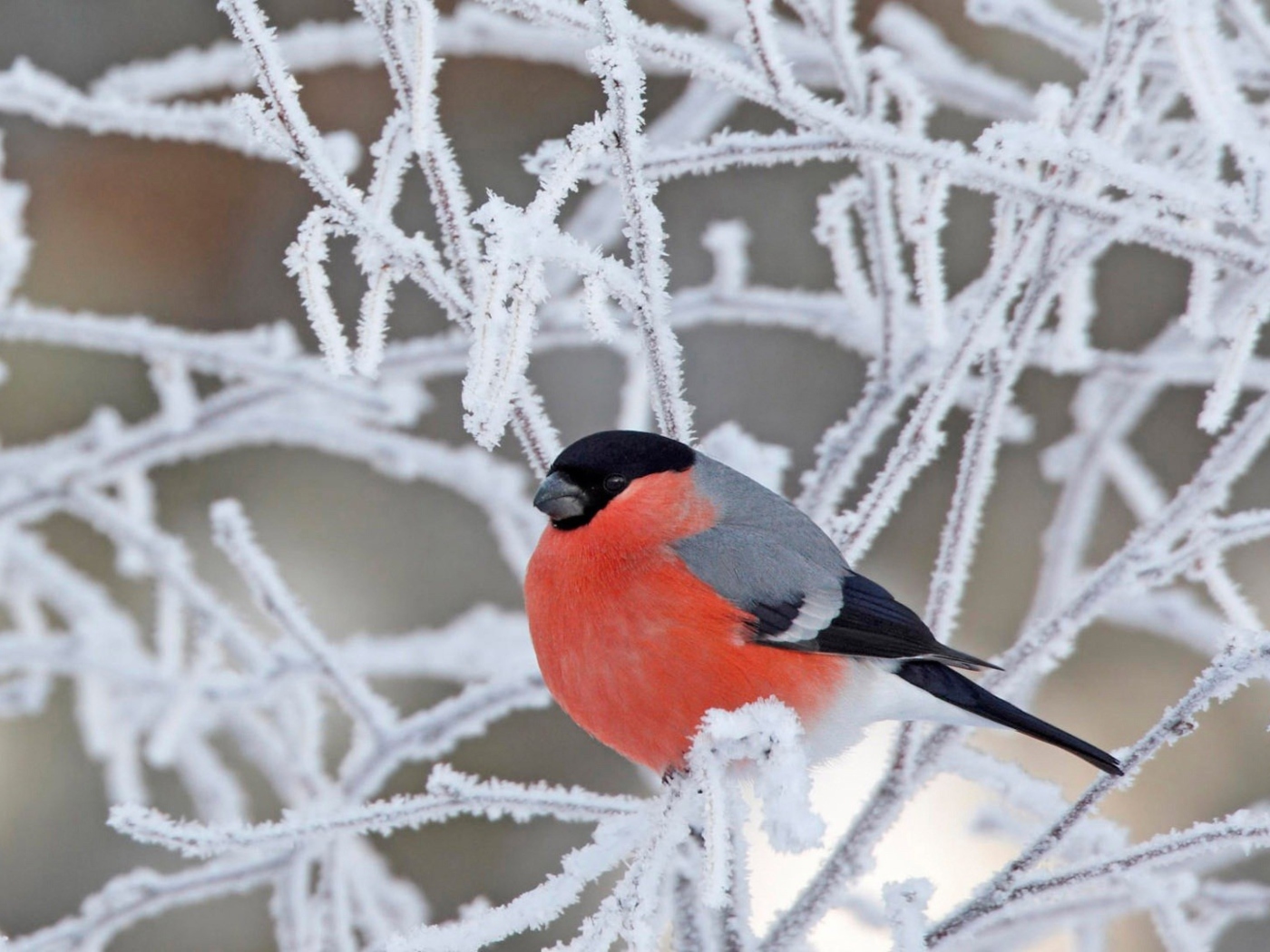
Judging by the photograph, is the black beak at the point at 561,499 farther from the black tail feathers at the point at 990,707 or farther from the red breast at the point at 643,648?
the black tail feathers at the point at 990,707

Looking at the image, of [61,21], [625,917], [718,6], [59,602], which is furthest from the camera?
[61,21]

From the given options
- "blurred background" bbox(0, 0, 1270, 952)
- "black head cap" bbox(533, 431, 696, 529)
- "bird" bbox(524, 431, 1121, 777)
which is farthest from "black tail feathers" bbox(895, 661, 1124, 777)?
"blurred background" bbox(0, 0, 1270, 952)

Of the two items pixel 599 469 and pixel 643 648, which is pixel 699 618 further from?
pixel 599 469

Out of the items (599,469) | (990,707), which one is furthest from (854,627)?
(599,469)

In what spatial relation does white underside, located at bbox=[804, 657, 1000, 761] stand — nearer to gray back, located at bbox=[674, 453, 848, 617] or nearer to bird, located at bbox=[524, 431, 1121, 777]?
bird, located at bbox=[524, 431, 1121, 777]

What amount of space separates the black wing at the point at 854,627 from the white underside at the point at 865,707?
31 mm

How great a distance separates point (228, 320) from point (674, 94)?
56.2 inches

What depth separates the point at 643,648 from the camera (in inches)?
70.1

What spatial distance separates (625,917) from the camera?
1.19m

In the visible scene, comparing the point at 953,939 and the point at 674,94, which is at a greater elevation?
the point at 674,94

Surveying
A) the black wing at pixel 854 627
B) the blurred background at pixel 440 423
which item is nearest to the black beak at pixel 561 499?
the black wing at pixel 854 627

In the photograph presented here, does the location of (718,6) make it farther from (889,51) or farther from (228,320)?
(228,320)

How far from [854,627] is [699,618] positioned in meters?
0.21

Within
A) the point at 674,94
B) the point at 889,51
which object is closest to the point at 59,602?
the point at 889,51
